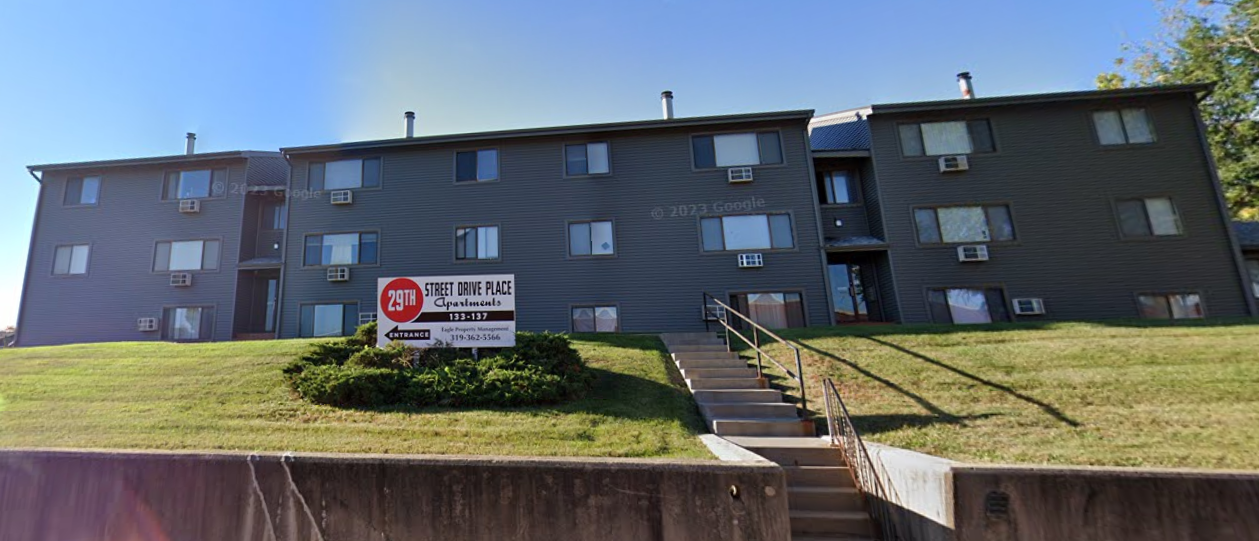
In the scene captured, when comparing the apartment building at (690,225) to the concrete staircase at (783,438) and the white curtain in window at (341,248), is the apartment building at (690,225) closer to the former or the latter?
the white curtain in window at (341,248)

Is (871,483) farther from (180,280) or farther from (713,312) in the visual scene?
(180,280)

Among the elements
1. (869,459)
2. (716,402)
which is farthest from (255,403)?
(869,459)

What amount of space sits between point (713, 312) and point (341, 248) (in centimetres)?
1176

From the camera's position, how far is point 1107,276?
557 inches

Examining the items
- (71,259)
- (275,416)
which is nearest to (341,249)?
(71,259)

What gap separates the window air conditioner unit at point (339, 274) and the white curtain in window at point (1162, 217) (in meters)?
23.7

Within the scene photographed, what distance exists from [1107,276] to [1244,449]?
445 inches

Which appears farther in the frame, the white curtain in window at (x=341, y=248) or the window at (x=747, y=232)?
the white curtain in window at (x=341, y=248)

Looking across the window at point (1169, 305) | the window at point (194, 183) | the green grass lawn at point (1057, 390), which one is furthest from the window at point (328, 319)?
the window at point (1169, 305)

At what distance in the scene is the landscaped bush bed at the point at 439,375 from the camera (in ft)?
23.9

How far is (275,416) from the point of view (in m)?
6.86

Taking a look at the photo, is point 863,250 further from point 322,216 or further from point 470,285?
point 322,216

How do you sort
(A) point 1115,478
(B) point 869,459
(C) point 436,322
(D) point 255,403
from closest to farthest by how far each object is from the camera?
1. (A) point 1115,478
2. (B) point 869,459
3. (D) point 255,403
4. (C) point 436,322

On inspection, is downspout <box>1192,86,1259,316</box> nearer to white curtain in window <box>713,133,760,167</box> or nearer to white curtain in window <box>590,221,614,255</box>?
white curtain in window <box>713,133,760,167</box>
